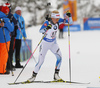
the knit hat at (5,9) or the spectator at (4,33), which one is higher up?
the knit hat at (5,9)

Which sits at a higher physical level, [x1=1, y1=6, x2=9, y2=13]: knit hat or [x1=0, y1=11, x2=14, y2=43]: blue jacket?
[x1=1, y1=6, x2=9, y2=13]: knit hat

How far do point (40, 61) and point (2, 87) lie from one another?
3.41 ft

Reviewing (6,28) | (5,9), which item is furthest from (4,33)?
(5,9)

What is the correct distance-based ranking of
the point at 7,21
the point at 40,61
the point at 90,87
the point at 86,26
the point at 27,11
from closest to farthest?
the point at 90,87
the point at 40,61
the point at 7,21
the point at 86,26
the point at 27,11

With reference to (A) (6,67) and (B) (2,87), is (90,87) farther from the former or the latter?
(A) (6,67)

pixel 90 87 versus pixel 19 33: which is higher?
pixel 19 33

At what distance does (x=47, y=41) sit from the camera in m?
5.54

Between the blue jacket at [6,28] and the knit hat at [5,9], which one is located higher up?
the knit hat at [5,9]

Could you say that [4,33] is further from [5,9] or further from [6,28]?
[5,9]

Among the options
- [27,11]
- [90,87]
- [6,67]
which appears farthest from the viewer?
[27,11]

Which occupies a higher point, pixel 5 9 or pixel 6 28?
pixel 5 9

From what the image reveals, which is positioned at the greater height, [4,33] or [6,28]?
[6,28]

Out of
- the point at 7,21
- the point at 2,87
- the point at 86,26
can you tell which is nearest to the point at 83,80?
the point at 2,87

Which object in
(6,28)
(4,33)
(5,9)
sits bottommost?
(4,33)
